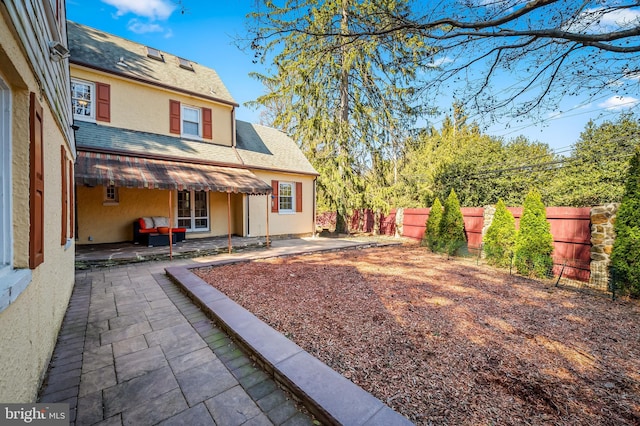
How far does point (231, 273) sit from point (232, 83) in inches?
395

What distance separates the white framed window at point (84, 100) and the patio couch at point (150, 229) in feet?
12.0

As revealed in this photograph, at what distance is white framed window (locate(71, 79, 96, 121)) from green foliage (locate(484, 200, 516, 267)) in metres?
13.0

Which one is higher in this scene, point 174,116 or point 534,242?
point 174,116

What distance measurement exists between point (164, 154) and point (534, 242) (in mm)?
11169

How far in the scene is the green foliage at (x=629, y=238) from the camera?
4941 mm

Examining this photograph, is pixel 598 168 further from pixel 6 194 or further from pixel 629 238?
pixel 6 194

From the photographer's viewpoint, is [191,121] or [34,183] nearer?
[34,183]

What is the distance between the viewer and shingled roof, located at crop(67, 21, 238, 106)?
866 centimetres

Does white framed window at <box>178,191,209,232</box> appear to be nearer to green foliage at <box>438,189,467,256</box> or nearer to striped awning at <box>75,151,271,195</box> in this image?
striped awning at <box>75,151,271,195</box>

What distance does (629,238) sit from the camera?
506cm

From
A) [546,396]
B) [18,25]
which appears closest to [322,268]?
[546,396]

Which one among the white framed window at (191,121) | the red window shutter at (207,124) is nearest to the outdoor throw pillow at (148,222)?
the white framed window at (191,121)

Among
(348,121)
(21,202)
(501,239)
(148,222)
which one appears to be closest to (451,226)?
(501,239)

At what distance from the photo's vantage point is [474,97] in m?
5.54
